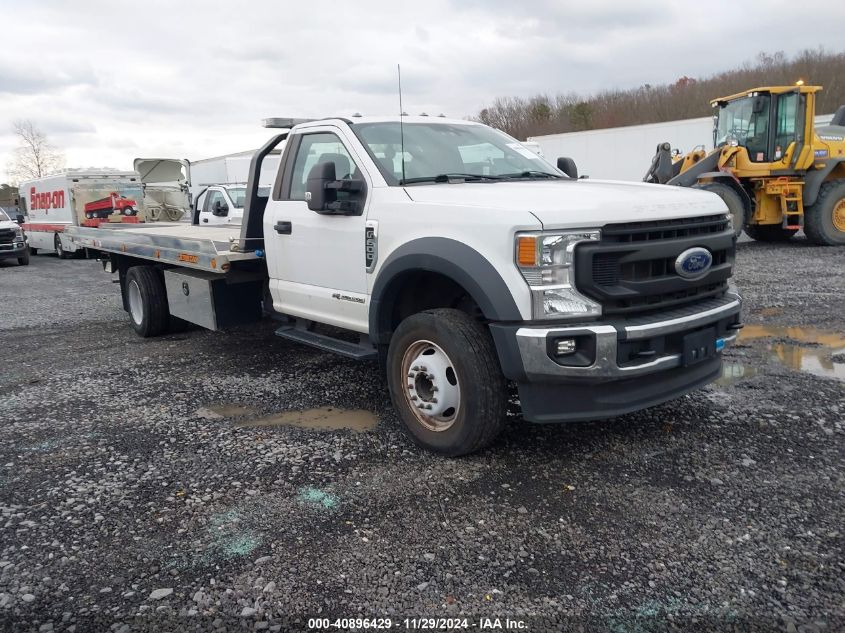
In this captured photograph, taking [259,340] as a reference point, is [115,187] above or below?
above

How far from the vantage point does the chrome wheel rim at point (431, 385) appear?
4078 mm

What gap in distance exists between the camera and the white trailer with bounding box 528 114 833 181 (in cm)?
2294

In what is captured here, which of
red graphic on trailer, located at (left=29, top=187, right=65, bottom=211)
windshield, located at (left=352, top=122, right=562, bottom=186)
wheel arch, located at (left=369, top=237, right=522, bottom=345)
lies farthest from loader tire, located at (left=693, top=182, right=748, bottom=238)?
red graphic on trailer, located at (left=29, top=187, right=65, bottom=211)

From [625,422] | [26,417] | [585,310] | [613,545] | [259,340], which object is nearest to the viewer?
[613,545]

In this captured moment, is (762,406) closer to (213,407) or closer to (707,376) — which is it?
(707,376)

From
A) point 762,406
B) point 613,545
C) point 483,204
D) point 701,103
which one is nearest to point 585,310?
point 483,204

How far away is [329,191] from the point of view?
15.5ft

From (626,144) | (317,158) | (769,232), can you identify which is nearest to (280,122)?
(317,158)

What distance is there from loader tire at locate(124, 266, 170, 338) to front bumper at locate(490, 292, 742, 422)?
5.32m

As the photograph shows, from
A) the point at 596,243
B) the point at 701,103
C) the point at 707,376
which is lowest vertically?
the point at 707,376

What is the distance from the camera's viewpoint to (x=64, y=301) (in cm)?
1164

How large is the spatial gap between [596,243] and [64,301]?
1061 centimetres


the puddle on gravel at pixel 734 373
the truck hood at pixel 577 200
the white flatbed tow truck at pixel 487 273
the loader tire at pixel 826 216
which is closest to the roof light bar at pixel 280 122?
the white flatbed tow truck at pixel 487 273

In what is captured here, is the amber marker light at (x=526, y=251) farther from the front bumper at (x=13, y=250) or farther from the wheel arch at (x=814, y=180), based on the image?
the front bumper at (x=13, y=250)
